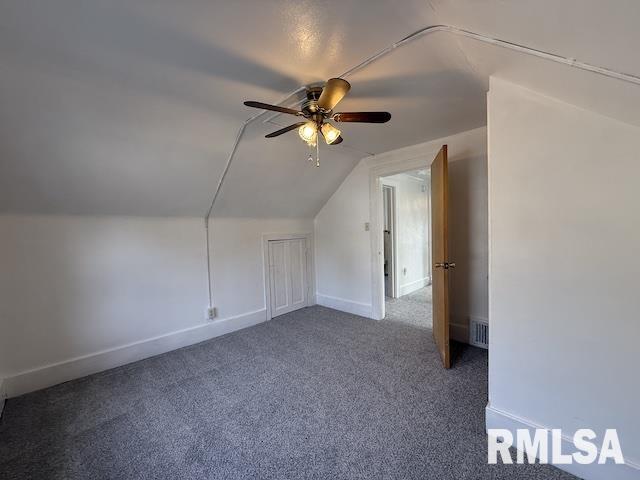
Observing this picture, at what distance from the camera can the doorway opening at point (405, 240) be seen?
4535mm

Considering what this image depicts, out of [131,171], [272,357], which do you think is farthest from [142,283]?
[272,357]

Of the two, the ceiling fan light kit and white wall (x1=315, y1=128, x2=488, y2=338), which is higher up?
the ceiling fan light kit

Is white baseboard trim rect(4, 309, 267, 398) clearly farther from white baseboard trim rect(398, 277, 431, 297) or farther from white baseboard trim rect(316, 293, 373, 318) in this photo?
white baseboard trim rect(398, 277, 431, 297)

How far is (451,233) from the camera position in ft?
9.47

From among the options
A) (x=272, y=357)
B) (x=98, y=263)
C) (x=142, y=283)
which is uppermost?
(x=98, y=263)

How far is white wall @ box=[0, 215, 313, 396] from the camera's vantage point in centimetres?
210

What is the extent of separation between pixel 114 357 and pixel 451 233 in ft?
12.2

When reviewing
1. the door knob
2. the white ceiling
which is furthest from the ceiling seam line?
the door knob

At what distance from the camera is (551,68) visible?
45.3 inches

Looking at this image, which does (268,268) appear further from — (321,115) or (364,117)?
(364,117)

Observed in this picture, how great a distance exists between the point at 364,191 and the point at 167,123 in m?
2.43

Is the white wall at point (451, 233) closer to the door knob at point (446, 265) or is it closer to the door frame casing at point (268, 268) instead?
the door frame casing at point (268, 268)

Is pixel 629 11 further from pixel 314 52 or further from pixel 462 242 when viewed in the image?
pixel 462 242

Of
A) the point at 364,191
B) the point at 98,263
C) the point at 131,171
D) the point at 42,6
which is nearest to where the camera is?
the point at 42,6
